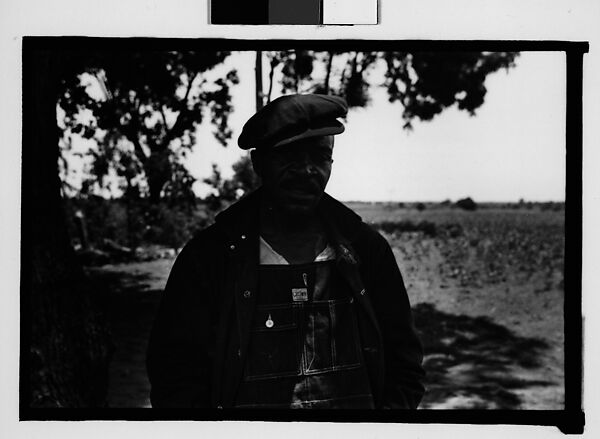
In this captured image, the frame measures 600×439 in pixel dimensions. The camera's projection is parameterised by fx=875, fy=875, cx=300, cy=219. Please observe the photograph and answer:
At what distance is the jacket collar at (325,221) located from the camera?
307 centimetres

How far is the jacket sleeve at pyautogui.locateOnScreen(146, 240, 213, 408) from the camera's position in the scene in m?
3.04

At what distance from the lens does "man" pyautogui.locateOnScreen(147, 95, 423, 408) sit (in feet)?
9.89

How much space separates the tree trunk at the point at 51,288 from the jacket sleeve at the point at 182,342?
19 cm

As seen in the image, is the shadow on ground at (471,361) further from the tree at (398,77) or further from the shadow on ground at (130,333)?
the shadow on ground at (130,333)

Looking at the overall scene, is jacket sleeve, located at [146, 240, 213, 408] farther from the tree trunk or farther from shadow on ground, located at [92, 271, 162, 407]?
the tree trunk

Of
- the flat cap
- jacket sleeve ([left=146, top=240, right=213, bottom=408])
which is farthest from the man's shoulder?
jacket sleeve ([left=146, top=240, right=213, bottom=408])

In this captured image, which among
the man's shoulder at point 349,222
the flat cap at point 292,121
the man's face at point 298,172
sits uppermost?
the flat cap at point 292,121

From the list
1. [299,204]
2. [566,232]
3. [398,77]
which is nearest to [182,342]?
[299,204]

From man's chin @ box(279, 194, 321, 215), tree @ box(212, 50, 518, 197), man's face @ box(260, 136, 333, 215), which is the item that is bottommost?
man's chin @ box(279, 194, 321, 215)

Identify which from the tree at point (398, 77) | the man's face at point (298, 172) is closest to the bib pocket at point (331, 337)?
the man's face at point (298, 172)

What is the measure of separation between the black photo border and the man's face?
353 mm

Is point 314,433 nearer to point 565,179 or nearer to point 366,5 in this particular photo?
point 565,179

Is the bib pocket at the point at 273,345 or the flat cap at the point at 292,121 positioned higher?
the flat cap at the point at 292,121

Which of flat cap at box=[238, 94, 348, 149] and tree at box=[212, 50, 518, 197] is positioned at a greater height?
tree at box=[212, 50, 518, 197]
